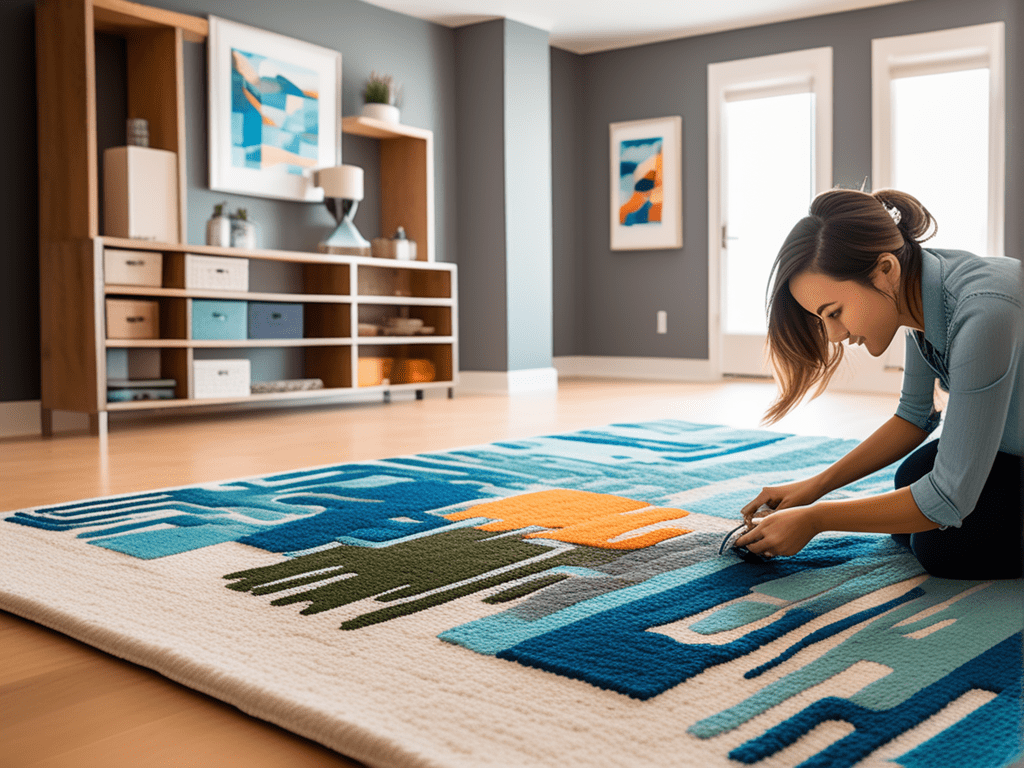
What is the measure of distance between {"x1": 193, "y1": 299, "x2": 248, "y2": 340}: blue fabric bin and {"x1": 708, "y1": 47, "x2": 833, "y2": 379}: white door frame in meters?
3.35

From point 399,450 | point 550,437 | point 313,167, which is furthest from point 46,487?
point 313,167

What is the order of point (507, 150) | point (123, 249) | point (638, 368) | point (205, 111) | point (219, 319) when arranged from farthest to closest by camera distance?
point (638, 368) → point (507, 150) → point (205, 111) → point (219, 319) → point (123, 249)

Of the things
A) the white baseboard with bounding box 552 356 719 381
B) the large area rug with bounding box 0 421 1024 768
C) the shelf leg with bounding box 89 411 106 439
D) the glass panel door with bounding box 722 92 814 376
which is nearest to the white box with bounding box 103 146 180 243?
the shelf leg with bounding box 89 411 106 439

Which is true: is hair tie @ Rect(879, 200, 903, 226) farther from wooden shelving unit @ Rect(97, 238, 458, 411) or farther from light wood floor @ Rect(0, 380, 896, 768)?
wooden shelving unit @ Rect(97, 238, 458, 411)

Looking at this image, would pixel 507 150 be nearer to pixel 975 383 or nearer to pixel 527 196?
pixel 527 196

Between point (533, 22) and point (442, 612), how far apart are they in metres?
5.17

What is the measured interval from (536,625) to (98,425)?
2.82m

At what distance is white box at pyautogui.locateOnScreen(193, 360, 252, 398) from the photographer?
396 cm

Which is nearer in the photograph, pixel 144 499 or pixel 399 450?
pixel 144 499

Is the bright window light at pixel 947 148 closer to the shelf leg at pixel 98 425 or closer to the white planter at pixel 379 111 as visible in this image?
the white planter at pixel 379 111

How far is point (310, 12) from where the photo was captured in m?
4.97

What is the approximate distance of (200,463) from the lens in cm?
281

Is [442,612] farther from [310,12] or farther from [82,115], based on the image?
[310,12]

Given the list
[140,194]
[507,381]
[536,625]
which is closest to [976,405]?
[536,625]
